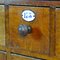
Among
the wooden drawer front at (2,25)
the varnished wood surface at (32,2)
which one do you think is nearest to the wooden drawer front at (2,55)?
the wooden drawer front at (2,25)

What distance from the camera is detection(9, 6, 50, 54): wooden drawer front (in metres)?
0.66

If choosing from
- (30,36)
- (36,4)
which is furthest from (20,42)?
(36,4)

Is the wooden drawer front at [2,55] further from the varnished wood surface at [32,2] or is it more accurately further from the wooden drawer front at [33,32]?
the varnished wood surface at [32,2]

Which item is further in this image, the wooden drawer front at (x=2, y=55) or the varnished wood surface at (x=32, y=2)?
the wooden drawer front at (x=2, y=55)

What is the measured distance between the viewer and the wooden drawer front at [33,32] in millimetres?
658

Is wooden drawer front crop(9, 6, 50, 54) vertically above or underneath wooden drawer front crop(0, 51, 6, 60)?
above

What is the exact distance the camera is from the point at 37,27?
2.20ft

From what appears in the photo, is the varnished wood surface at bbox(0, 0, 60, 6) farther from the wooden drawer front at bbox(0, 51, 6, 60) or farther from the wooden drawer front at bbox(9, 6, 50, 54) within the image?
the wooden drawer front at bbox(0, 51, 6, 60)

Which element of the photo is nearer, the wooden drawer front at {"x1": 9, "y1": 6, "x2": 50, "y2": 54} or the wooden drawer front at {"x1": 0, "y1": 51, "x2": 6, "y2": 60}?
the wooden drawer front at {"x1": 9, "y1": 6, "x2": 50, "y2": 54}

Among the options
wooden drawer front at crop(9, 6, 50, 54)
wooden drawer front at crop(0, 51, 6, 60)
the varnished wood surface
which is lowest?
wooden drawer front at crop(0, 51, 6, 60)

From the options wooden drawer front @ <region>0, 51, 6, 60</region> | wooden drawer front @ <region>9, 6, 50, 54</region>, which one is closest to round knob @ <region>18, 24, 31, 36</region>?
wooden drawer front @ <region>9, 6, 50, 54</region>

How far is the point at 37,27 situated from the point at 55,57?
0.40 feet

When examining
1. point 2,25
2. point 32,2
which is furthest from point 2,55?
point 32,2

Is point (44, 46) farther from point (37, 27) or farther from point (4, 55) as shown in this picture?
point (4, 55)
